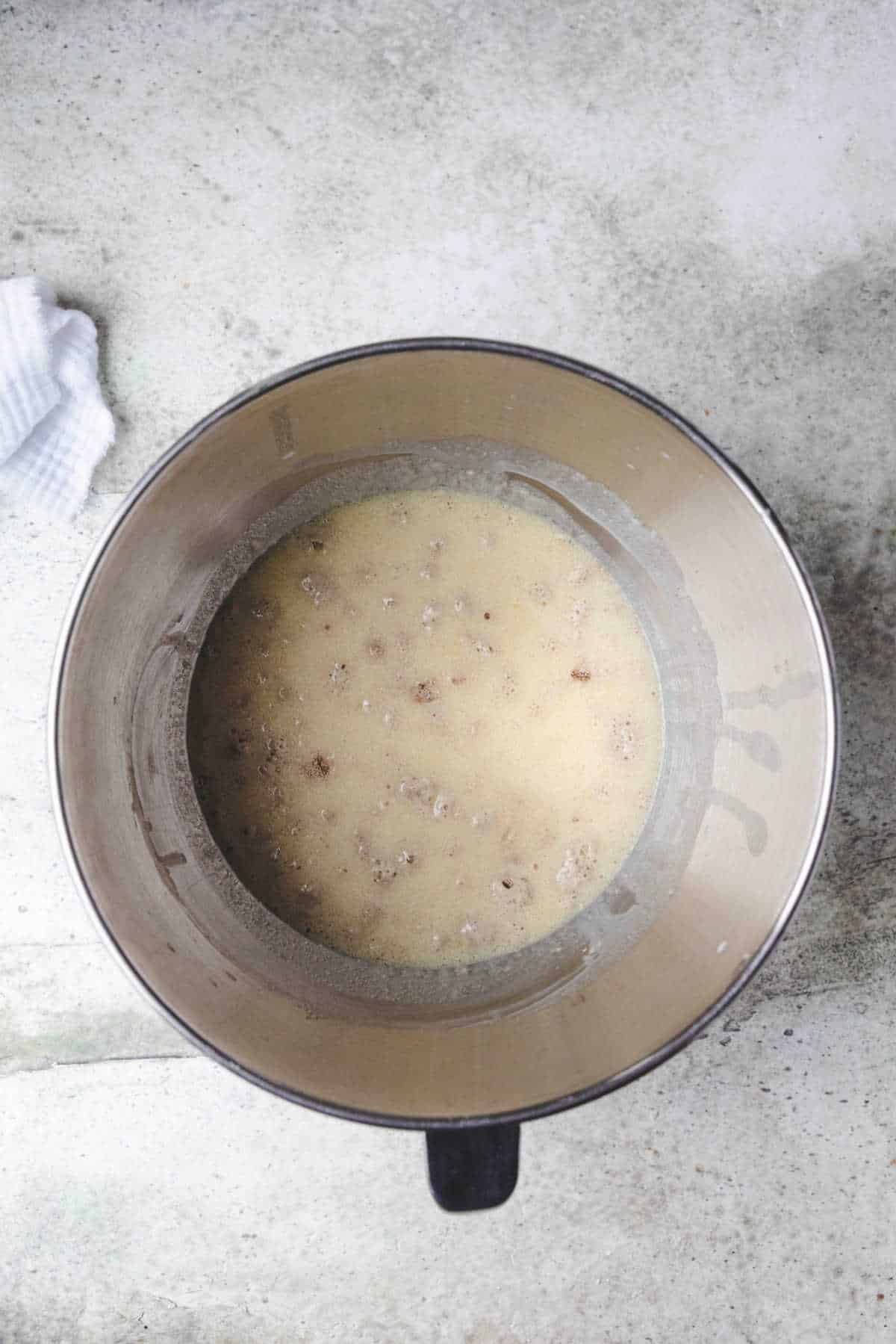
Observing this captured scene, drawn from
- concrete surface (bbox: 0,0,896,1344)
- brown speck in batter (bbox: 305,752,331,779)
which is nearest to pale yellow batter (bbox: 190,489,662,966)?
brown speck in batter (bbox: 305,752,331,779)

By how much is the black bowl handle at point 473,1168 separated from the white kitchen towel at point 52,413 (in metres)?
0.66

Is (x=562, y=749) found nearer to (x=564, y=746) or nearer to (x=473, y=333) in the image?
(x=564, y=746)

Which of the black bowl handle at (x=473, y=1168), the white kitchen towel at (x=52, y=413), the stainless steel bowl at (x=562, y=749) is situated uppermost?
the white kitchen towel at (x=52, y=413)

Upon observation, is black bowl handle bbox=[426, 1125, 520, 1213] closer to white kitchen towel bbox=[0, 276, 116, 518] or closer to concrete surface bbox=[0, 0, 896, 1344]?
concrete surface bbox=[0, 0, 896, 1344]

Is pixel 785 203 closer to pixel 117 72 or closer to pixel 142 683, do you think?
pixel 117 72

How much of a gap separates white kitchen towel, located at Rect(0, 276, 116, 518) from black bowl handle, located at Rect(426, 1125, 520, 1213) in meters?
0.66

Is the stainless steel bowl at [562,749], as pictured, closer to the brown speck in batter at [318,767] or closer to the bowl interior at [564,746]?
the bowl interior at [564,746]

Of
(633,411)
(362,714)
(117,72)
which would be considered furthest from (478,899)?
(117,72)

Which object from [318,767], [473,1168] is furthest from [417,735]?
[473,1168]

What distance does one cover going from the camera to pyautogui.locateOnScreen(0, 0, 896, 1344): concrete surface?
1018 millimetres

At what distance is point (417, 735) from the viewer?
100 centimetres

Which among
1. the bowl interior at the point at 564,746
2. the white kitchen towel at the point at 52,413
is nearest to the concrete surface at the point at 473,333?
the white kitchen towel at the point at 52,413

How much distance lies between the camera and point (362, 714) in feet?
3.25

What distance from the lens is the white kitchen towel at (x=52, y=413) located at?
38.8 inches
